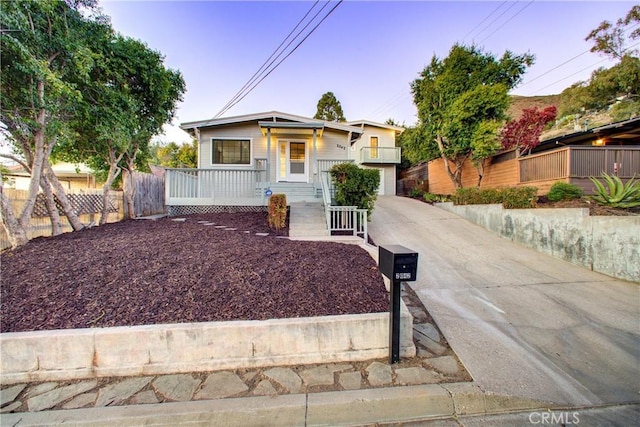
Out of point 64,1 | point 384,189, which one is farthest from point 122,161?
point 384,189

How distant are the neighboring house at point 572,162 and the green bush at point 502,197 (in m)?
1.68

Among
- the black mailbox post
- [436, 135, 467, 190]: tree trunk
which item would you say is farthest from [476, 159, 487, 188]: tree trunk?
the black mailbox post

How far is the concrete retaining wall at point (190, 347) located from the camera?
2265 mm

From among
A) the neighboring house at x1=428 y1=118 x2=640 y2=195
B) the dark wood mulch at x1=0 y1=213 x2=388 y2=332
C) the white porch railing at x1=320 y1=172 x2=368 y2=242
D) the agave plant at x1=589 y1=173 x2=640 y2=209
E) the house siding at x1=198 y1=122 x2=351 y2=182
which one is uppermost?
the house siding at x1=198 y1=122 x2=351 y2=182

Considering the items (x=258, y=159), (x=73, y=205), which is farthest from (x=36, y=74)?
(x=258, y=159)

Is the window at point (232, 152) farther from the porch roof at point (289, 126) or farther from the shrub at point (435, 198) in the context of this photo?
the shrub at point (435, 198)

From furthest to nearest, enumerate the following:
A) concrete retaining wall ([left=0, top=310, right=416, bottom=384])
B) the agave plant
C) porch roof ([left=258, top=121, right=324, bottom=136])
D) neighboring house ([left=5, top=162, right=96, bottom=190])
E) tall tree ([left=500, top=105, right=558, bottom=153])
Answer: neighboring house ([left=5, top=162, right=96, bottom=190]) < tall tree ([left=500, top=105, right=558, bottom=153]) < porch roof ([left=258, top=121, right=324, bottom=136]) < the agave plant < concrete retaining wall ([left=0, top=310, right=416, bottom=384])

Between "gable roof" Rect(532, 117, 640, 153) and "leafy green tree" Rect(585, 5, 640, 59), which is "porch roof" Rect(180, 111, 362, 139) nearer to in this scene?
"gable roof" Rect(532, 117, 640, 153)

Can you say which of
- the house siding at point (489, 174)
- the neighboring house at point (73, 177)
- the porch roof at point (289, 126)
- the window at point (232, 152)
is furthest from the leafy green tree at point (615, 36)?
the neighboring house at point (73, 177)

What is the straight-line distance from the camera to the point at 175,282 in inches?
127

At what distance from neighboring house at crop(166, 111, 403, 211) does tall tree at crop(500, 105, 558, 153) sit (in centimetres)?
570

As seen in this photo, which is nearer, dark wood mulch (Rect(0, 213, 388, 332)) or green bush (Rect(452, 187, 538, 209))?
dark wood mulch (Rect(0, 213, 388, 332))

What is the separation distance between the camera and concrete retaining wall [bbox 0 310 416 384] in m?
2.26

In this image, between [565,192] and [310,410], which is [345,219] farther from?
[565,192]
